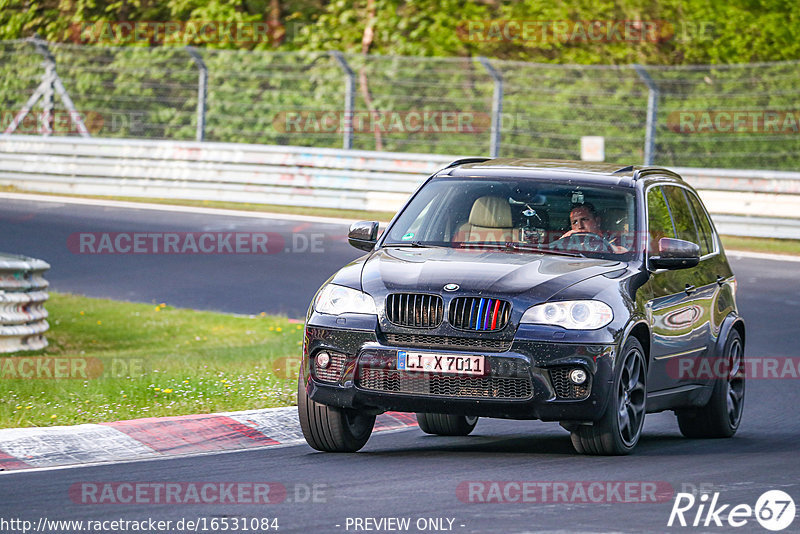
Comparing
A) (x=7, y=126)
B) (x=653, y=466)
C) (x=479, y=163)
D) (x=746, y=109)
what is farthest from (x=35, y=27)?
(x=653, y=466)

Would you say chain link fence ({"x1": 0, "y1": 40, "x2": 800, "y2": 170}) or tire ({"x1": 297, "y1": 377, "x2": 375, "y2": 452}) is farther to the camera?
chain link fence ({"x1": 0, "y1": 40, "x2": 800, "y2": 170})

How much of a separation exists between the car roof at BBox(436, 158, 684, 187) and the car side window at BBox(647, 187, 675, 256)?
143 mm

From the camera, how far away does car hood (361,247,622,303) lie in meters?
8.01

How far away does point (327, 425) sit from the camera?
27.6 feet

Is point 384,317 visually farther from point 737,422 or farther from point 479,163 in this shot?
point 737,422

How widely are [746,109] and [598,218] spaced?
53.6 ft

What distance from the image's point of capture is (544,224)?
912 centimetres

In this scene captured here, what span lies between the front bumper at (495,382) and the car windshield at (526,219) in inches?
44.6

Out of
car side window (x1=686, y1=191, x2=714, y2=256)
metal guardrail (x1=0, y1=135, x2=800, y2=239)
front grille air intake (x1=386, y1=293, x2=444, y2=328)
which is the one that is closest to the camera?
front grille air intake (x1=386, y1=293, x2=444, y2=328)

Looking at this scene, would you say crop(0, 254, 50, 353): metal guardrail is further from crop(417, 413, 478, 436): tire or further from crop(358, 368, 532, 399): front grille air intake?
crop(358, 368, 532, 399): front grille air intake

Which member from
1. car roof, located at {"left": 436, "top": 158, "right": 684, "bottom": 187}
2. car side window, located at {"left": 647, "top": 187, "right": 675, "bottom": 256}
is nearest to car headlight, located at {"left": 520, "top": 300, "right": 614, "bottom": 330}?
car side window, located at {"left": 647, "top": 187, "right": 675, "bottom": 256}

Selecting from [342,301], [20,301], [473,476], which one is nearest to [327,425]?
[342,301]

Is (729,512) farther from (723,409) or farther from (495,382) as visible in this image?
(723,409)

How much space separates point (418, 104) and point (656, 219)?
709 inches
